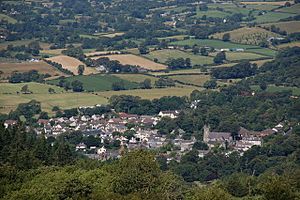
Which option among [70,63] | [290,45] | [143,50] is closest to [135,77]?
[70,63]

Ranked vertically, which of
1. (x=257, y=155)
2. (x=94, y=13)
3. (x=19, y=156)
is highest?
(x=19, y=156)

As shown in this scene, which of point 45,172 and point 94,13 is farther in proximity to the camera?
point 94,13

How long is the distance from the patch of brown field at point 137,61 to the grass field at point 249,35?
18.0 meters

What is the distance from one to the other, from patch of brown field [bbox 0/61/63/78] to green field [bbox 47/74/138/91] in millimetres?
4585

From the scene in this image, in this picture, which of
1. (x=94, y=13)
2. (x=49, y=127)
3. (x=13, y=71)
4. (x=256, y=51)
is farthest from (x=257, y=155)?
(x=94, y=13)

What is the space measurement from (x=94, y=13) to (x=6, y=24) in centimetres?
3006

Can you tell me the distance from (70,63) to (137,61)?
8.66 meters

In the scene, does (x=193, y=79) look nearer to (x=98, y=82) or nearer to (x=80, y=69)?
(x=98, y=82)

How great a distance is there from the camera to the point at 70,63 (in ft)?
385

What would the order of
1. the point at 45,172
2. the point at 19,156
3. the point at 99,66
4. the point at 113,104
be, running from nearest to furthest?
the point at 45,172
the point at 19,156
the point at 113,104
the point at 99,66

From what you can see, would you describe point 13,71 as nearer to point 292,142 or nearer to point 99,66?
point 99,66

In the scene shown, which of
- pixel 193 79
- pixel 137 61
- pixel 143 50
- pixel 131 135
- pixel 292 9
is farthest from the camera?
pixel 292 9

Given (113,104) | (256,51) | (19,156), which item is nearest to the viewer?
(19,156)

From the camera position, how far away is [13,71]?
366 feet
